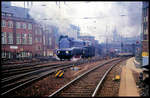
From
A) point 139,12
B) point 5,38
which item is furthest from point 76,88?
point 5,38

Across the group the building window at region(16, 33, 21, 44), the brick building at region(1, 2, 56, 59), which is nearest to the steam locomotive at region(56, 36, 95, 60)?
the brick building at region(1, 2, 56, 59)

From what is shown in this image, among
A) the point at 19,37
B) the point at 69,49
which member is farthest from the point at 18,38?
the point at 69,49

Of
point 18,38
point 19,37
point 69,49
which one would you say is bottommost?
point 69,49

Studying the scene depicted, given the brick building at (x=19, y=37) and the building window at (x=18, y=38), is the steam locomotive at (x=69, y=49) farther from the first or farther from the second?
the building window at (x=18, y=38)

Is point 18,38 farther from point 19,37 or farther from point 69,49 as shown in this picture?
point 69,49

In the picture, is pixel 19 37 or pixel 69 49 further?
pixel 19 37

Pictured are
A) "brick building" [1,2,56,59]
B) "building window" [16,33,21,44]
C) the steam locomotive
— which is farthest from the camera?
"building window" [16,33,21,44]

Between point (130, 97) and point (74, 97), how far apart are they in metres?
2.58

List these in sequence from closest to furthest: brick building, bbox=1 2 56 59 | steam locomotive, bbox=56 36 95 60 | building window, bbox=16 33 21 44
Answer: steam locomotive, bbox=56 36 95 60
brick building, bbox=1 2 56 59
building window, bbox=16 33 21 44

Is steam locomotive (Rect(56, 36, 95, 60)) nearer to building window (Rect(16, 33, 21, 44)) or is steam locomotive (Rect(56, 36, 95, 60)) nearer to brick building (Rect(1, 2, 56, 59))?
brick building (Rect(1, 2, 56, 59))

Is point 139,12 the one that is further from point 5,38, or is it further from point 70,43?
point 5,38

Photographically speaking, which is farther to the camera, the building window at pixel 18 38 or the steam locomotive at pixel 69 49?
the building window at pixel 18 38

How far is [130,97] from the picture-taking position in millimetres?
7562

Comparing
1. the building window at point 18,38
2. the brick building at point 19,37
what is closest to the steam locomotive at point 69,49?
the brick building at point 19,37
